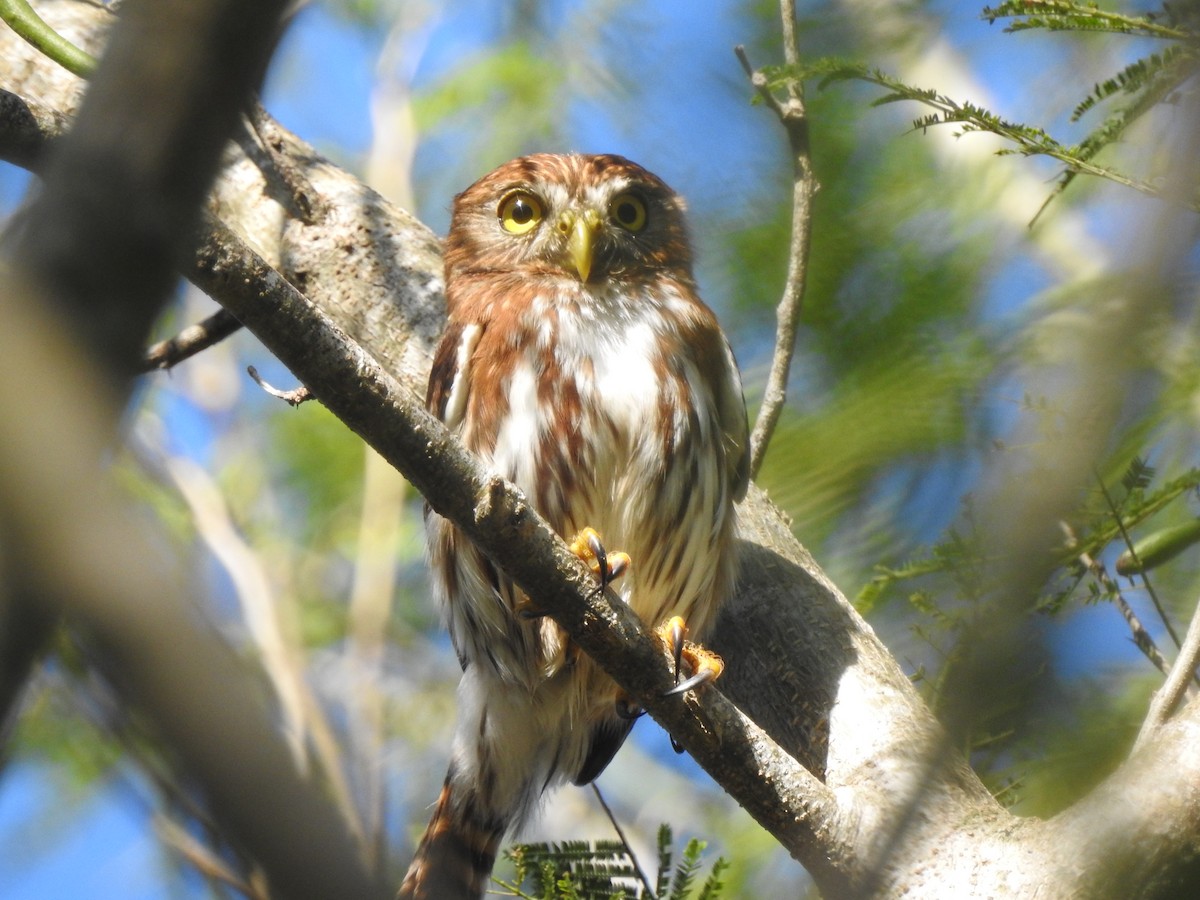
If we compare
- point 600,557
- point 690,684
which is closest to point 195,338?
point 600,557

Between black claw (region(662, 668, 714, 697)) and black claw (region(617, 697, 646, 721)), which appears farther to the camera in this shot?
black claw (region(617, 697, 646, 721))

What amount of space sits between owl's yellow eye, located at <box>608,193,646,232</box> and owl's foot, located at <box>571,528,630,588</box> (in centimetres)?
136

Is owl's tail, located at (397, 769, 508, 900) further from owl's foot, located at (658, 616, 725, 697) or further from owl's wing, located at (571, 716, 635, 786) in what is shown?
owl's foot, located at (658, 616, 725, 697)

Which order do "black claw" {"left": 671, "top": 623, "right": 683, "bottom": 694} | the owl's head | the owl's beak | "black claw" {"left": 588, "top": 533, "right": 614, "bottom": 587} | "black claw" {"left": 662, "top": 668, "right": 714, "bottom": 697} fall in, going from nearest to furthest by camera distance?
"black claw" {"left": 662, "top": 668, "right": 714, "bottom": 697} → "black claw" {"left": 588, "top": 533, "right": 614, "bottom": 587} → "black claw" {"left": 671, "top": 623, "right": 683, "bottom": 694} → the owl's beak → the owl's head

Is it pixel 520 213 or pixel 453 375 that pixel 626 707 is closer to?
pixel 453 375

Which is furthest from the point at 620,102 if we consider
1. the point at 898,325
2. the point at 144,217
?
the point at 144,217

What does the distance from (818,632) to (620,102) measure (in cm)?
298

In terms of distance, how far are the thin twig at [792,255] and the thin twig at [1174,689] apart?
148 cm

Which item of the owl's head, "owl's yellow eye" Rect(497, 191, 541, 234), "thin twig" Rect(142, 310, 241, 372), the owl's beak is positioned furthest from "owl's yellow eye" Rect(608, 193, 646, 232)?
"thin twig" Rect(142, 310, 241, 372)

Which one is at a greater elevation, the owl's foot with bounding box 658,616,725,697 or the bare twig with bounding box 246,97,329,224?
the bare twig with bounding box 246,97,329,224

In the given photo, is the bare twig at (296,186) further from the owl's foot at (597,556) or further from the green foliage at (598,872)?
the green foliage at (598,872)

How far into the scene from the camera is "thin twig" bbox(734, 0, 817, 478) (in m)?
3.61

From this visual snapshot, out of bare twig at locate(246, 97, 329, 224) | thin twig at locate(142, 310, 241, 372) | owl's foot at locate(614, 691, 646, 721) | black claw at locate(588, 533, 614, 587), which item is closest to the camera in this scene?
black claw at locate(588, 533, 614, 587)

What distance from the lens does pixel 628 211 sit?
419 centimetres
